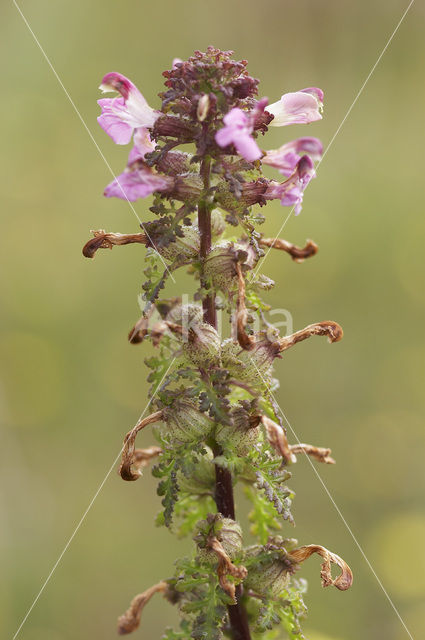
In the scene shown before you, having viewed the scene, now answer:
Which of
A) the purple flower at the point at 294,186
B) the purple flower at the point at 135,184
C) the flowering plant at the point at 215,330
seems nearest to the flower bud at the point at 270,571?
the flowering plant at the point at 215,330

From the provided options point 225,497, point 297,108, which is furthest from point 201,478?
point 297,108

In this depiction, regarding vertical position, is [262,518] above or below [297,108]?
below

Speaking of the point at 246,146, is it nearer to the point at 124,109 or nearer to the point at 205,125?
the point at 205,125

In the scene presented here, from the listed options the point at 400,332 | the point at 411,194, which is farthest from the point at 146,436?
the point at 411,194

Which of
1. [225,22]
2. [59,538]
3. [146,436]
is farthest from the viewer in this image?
[225,22]

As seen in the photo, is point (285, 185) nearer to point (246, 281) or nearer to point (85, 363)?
point (246, 281)

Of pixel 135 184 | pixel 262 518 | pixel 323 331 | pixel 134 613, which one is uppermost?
pixel 135 184
